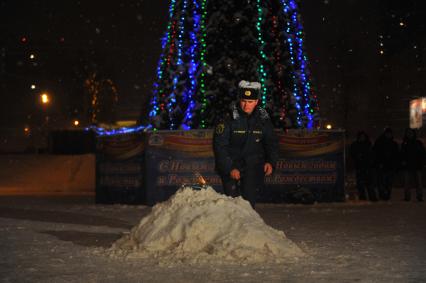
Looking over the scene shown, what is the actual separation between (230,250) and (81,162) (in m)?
31.2

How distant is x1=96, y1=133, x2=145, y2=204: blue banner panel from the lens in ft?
56.7

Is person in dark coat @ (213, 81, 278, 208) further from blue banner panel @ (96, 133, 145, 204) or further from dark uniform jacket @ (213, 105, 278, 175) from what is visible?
blue banner panel @ (96, 133, 145, 204)

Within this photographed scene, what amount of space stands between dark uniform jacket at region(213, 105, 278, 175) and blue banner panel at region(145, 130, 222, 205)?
298 inches

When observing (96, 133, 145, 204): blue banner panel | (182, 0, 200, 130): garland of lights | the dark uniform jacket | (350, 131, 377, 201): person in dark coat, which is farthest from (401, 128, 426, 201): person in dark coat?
the dark uniform jacket

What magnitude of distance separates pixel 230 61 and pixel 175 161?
4078 mm

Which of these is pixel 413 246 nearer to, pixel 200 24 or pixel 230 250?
pixel 230 250

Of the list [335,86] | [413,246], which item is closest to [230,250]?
[413,246]

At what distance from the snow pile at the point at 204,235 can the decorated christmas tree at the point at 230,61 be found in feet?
37.7

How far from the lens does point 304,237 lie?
980 cm

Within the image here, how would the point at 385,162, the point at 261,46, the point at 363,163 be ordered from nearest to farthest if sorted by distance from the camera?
the point at 385,162 → the point at 363,163 → the point at 261,46

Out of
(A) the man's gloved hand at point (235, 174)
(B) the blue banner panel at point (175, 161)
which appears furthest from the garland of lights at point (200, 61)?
(A) the man's gloved hand at point (235, 174)

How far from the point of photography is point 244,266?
712cm

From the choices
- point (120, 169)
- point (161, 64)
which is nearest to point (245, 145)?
point (120, 169)

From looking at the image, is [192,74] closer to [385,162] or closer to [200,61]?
[200,61]
